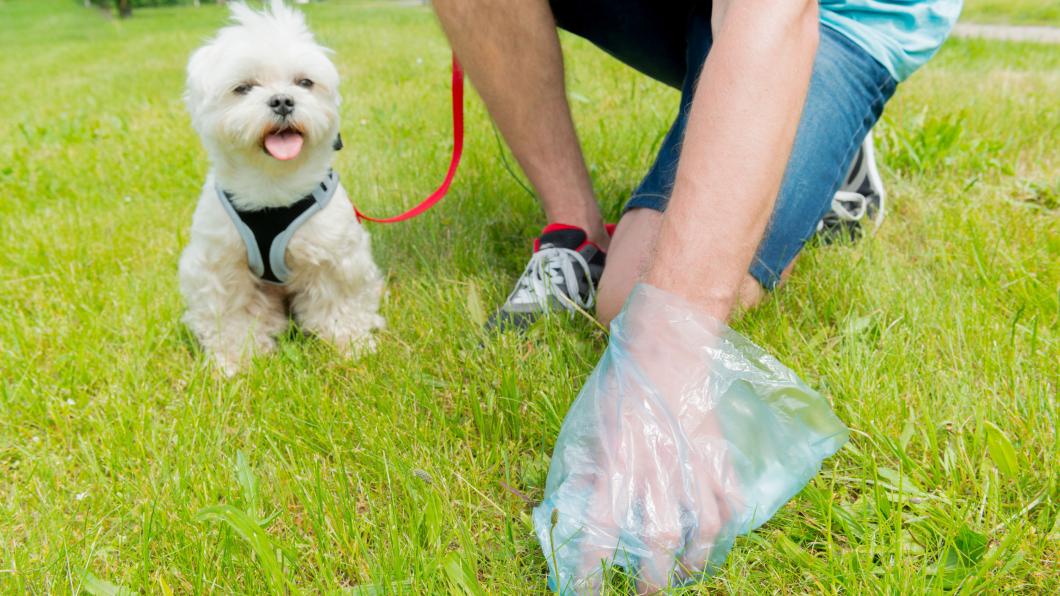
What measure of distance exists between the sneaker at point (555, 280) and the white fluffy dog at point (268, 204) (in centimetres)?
42

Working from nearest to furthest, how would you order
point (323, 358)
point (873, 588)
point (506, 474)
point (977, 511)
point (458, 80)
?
point (873, 588), point (977, 511), point (506, 474), point (323, 358), point (458, 80)

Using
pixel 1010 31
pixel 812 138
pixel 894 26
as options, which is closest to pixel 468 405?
pixel 812 138

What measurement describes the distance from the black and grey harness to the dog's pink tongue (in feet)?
0.53

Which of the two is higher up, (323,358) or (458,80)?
(458,80)

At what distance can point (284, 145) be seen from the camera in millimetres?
1989

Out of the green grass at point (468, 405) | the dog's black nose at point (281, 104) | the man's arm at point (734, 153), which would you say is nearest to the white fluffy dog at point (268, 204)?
the dog's black nose at point (281, 104)

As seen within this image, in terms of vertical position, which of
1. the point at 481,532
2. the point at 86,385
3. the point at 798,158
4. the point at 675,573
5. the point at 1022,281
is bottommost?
the point at 86,385

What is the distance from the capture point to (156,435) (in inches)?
66.8

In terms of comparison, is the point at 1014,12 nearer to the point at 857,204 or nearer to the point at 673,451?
the point at 857,204

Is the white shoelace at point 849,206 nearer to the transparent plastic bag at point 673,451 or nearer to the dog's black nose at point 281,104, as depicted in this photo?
the transparent plastic bag at point 673,451

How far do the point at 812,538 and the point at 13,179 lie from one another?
4233 mm

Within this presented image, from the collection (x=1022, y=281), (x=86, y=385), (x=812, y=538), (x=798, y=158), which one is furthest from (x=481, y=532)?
(x=1022, y=281)

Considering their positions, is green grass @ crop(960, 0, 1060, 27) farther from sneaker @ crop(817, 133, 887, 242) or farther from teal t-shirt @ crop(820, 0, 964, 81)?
teal t-shirt @ crop(820, 0, 964, 81)

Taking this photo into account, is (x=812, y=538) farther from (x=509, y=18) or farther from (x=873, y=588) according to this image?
(x=509, y=18)
